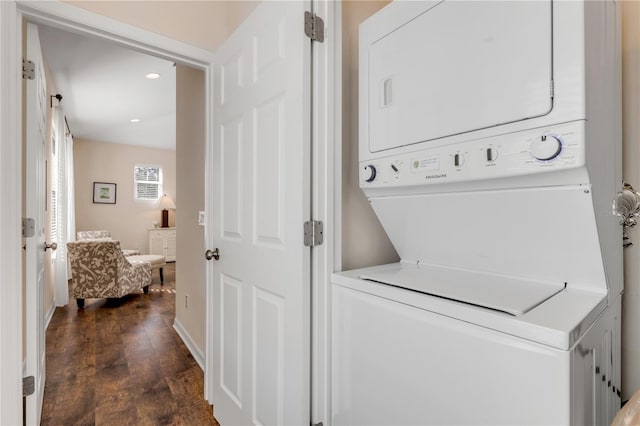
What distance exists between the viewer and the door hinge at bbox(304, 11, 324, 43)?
1203mm

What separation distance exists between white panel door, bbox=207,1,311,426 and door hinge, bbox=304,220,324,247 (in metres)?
0.03

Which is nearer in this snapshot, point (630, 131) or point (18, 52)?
point (630, 131)

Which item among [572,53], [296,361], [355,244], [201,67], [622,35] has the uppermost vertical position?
[201,67]

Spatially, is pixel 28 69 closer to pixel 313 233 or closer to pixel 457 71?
pixel 313 233

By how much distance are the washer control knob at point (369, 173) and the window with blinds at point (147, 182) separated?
7298 mm

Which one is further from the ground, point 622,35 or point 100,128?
point 100,128

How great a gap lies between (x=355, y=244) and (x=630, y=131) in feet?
3.07

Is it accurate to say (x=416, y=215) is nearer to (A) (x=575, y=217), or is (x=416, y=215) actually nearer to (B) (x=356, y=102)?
(A) (x=575, y=217)

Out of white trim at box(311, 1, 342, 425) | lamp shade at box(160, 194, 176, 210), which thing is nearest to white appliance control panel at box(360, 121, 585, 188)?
white trim at box(311, 1, 342, 425)

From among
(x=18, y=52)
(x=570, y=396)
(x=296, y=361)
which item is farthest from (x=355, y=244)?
(x=18, y=52)

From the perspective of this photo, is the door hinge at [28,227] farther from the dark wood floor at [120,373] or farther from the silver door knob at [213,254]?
the dark wood floor at [120,373]

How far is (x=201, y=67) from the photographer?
1946mm

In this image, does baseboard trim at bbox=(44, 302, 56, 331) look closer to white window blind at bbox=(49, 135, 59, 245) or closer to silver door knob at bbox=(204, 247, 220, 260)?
white window blind at bbox=(49, 135, 59, 245)

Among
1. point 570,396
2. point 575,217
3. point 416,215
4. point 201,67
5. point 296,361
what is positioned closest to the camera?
Result: point 570,396
